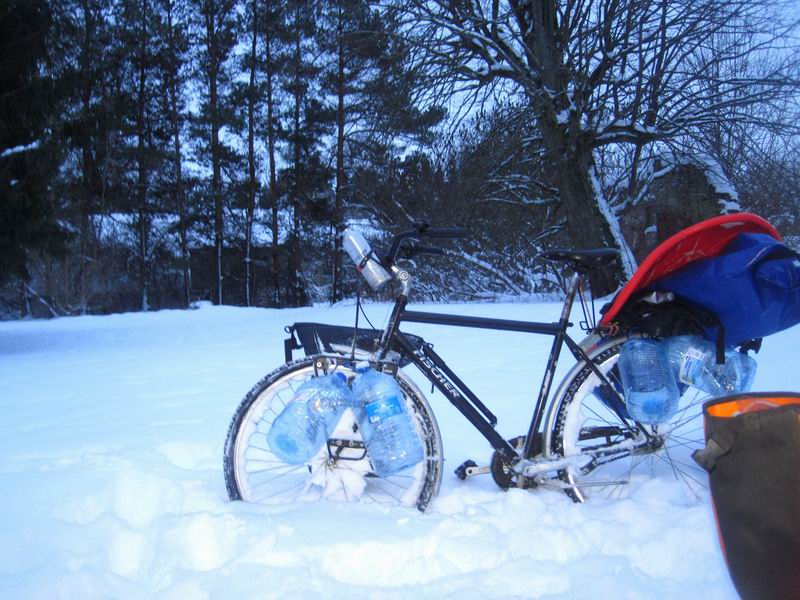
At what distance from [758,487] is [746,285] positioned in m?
1.25

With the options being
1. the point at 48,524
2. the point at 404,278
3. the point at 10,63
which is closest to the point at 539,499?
the point at 404,278

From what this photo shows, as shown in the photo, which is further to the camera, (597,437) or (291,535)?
(597,437)

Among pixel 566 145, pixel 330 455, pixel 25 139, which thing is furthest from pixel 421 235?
pixel 566 145

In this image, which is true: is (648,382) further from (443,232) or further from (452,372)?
(443,232)

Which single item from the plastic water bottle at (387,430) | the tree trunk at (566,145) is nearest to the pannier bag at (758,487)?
the plastic water bottle at (387,430)

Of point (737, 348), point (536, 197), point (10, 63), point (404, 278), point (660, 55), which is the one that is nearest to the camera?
point (404, 278)

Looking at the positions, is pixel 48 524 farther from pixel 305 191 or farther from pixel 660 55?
pixel 305 191

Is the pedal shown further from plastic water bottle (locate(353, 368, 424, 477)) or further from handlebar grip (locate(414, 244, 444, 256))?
handlebar grip (locate(414, 244, 444, 256))

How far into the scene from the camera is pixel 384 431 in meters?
1.92

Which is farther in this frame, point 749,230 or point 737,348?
point 737,348

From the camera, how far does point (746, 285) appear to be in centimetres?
204

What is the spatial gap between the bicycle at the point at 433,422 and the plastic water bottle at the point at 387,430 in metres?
0.10

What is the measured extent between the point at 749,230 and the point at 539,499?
4.21ft

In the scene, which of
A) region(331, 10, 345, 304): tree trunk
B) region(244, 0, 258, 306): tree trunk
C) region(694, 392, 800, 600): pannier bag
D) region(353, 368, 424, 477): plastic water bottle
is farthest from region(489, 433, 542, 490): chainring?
region(244, 0, 258, 306): tree trunk
